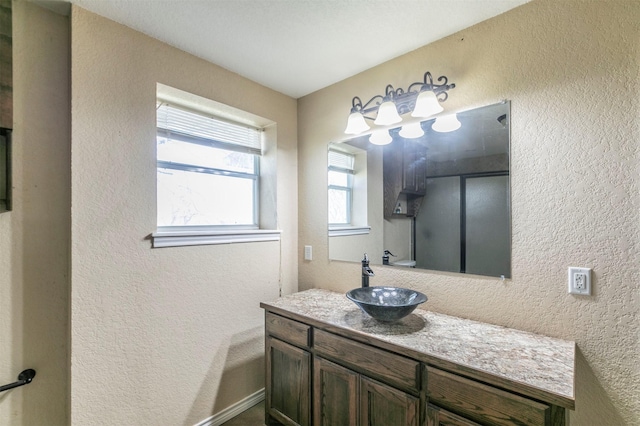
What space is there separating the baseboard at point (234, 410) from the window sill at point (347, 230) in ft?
4.48

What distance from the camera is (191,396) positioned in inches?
71.6

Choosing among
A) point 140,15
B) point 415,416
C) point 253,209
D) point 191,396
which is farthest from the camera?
point 253,209

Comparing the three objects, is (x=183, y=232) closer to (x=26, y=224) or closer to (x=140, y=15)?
(x=26, y=224)

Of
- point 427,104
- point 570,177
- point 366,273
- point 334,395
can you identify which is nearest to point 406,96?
point 427,104

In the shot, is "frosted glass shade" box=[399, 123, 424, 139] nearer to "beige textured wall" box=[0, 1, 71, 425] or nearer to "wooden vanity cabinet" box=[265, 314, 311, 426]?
"wooden vanity cabinet" box=[265, 314, 311, 426]

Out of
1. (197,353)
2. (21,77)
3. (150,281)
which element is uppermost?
(21,77)

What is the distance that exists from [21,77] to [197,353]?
1.77 m

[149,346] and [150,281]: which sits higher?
[150,281]

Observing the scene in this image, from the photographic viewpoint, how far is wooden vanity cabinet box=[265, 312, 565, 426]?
1.02m

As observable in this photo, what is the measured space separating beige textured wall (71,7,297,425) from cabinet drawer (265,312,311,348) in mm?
400

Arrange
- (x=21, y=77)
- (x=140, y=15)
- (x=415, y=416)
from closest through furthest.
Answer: (x=415, y=416), (x=21, y=77), (x=140, y=15)

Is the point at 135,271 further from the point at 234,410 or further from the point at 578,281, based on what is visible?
the point at 578,281

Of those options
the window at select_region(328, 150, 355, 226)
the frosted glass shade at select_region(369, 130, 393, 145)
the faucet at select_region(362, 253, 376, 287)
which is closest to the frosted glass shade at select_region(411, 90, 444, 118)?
the frosted glass shade at select_region(369, 130, 393, 145)

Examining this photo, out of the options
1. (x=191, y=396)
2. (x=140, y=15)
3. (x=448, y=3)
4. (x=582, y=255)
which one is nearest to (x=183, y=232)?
(x=191, y=396)
